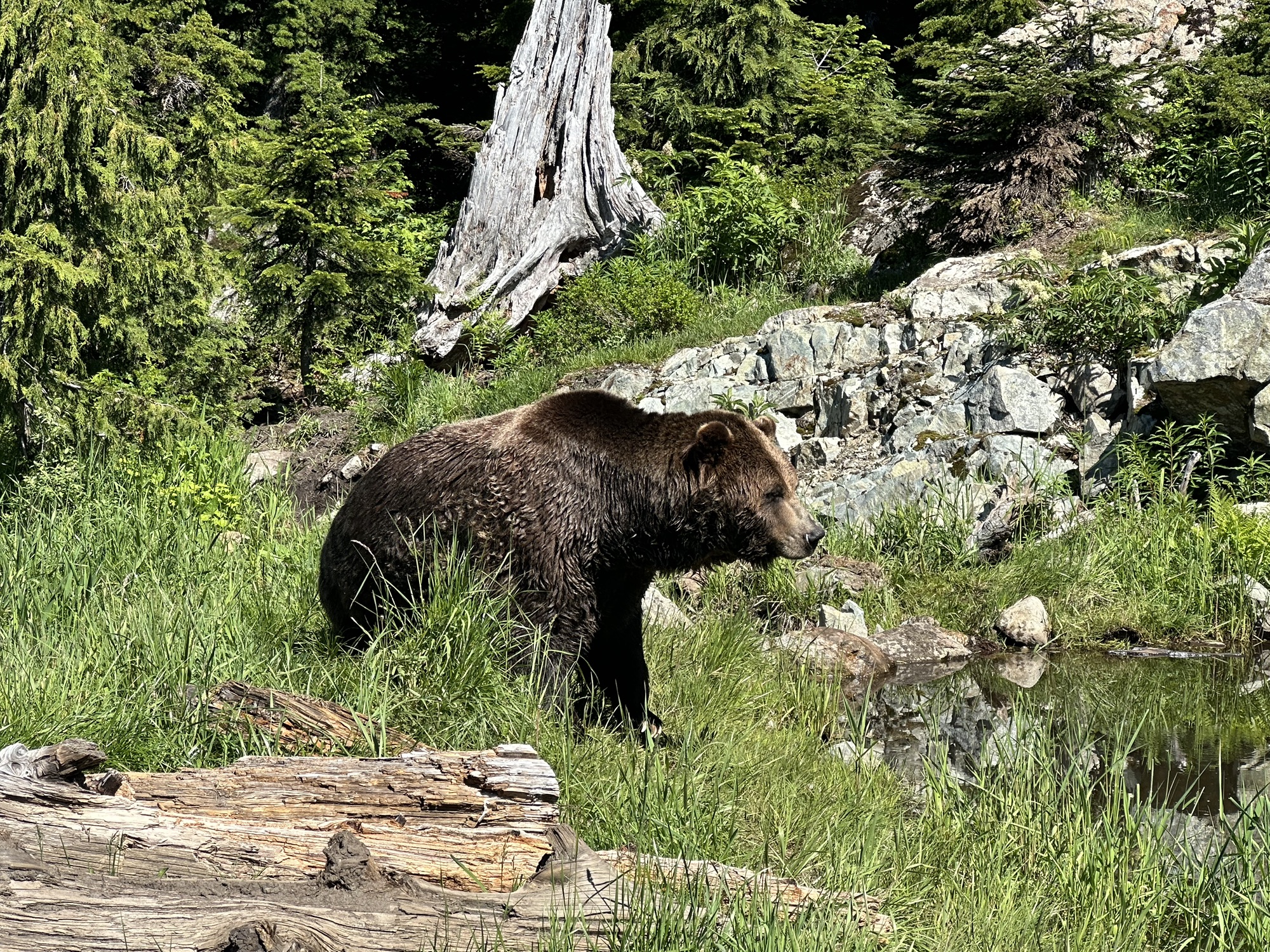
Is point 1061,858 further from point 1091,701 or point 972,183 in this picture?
point 972,183

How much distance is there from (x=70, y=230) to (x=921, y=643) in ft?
19.6

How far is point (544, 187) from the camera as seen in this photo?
1485 centimetres

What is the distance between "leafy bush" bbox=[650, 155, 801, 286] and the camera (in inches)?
542

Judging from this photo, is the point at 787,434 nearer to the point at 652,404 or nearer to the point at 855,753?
the point at 652,404

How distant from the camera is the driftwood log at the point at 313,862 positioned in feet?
8.87

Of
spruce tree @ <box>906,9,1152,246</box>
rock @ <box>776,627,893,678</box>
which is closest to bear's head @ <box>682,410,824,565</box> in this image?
rock @ <box>776,627,893,678</box>

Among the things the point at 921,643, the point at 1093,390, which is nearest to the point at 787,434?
the point at 1093,390

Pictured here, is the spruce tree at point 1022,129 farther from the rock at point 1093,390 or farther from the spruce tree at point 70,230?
the spruce tree at point 70,230

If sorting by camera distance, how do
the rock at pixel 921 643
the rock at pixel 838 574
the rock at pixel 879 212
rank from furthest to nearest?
1. the rock at pixel 879 212
2. the rock at pixel 838 574
3. the rock at pixel 921 643

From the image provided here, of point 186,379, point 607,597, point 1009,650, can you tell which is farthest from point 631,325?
point 607,597

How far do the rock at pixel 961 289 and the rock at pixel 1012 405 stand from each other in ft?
3.83

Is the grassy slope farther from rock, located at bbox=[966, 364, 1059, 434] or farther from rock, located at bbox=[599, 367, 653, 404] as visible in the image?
rock, located at bbox=[599, 367, 653, 404]

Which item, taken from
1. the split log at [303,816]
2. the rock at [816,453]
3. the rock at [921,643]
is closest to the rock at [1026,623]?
the rock at [921,643]

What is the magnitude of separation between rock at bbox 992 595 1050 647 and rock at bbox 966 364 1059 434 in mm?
1875
